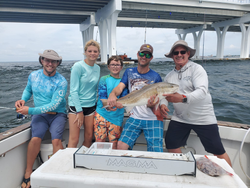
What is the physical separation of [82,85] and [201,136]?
233 cm

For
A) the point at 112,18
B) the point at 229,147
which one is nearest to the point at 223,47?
the point at 112,18

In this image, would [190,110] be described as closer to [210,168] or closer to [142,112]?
[142,112]

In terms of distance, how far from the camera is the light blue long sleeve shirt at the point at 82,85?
10.8 ft

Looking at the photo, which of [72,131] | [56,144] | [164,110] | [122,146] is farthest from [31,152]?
[164,110]

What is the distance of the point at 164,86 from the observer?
2855 millimetres

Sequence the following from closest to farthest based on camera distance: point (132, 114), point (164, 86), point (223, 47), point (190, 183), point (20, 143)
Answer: point (190, 183), point (164, 86), point (20, 143), point (132, 114), point (223, 47)

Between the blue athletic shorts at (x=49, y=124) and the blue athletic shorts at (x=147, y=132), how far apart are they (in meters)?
1.18

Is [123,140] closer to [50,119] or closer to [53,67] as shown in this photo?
[50,119]

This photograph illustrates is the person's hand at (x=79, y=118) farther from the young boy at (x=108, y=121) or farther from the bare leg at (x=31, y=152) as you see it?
the bare leg at (x=31, y=152)

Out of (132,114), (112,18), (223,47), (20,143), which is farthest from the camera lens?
Answer: (223,47)

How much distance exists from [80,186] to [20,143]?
2.02 meters

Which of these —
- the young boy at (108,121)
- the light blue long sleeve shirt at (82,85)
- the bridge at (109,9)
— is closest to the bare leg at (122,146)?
the young boy at (108,121)

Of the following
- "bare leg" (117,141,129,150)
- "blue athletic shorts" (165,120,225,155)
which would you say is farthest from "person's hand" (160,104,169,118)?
"bare leg" (117,141,129,150)

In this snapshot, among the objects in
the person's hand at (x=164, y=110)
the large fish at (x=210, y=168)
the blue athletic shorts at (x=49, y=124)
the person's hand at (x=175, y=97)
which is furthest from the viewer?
the blue athletic shorts at (x=49, y=124)
